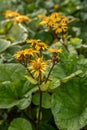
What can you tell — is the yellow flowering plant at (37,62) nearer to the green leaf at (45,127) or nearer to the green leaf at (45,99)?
the green leaf at (45,99)

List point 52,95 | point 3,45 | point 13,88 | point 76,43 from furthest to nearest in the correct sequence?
point 76,43
point 3,45
point 13,88
point 52,95

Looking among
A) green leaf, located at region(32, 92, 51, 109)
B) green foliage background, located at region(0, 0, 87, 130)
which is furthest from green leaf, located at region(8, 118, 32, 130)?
green leaf, located at region(32, 92, 51, 109)

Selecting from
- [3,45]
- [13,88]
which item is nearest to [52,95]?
[13,88]

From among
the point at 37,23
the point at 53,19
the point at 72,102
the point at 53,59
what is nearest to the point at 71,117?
the point at 72,102

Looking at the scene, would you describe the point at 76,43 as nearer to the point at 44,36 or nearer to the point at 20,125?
Answer: the point at 44,36

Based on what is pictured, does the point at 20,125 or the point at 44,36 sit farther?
the point at 44,36

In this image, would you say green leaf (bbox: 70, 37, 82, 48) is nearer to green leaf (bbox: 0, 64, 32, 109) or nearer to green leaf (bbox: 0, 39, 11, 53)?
green leaf (bbox: 0, 39, 11, 53)
